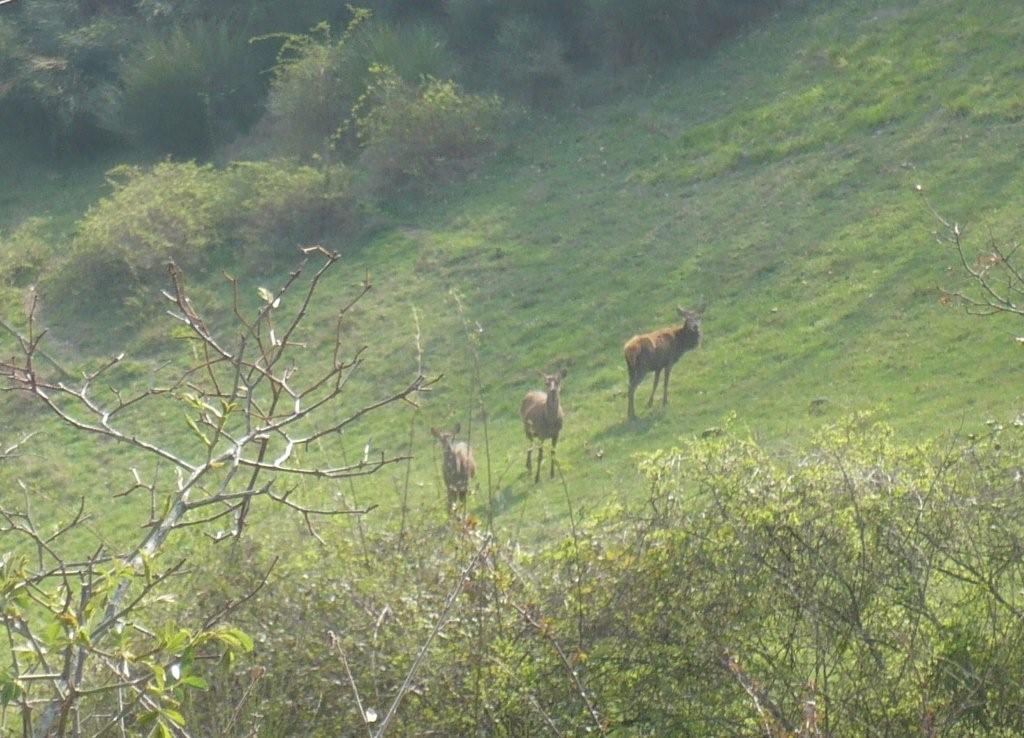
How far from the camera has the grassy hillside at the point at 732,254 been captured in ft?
64.0

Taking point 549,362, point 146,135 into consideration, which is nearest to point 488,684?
point 549,362

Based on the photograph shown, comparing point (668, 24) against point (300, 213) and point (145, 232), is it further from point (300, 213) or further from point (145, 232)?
point (145, 232)

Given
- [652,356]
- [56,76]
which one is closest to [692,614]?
[652,356]

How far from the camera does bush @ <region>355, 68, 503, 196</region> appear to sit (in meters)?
34.9

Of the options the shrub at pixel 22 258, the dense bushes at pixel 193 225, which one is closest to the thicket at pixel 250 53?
the dense bushes at pixel 193 225

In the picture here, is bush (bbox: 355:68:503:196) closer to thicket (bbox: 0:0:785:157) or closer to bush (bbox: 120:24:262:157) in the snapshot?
thicket (bbox: 0:0:785:157)

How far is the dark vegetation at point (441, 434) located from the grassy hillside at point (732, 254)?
143mm

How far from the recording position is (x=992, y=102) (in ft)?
88.9

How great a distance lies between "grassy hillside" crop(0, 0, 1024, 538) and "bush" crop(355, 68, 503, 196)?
1.02 meters

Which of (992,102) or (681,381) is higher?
(992,102)

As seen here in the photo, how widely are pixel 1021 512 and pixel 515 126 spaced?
99.6 ft

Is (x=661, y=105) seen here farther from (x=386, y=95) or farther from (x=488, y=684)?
(x=488, y=684)

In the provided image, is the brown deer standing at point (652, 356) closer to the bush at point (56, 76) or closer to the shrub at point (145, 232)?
the shrub at point (145, 232)

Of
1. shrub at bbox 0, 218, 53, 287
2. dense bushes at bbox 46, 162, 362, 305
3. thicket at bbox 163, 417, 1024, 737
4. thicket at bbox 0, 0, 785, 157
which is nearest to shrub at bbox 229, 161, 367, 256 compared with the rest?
dense bushes at bbox 46, 162, 362, 305
